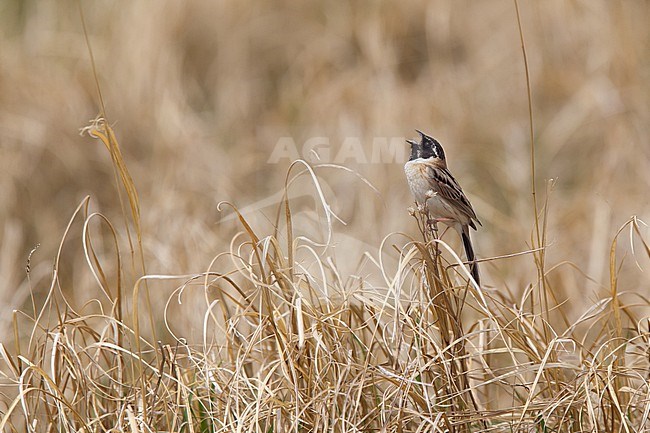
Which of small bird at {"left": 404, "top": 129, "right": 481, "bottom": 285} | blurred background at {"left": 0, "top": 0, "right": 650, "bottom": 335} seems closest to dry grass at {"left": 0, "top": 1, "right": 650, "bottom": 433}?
blurred background at {"left": 0, "top": 0, "right": 650, "bottom": 335}

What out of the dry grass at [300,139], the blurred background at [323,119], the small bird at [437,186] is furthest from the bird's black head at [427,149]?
the blurred background at [323,119]

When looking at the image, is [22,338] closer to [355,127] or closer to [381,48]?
[355,127]

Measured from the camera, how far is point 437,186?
2.55 metres

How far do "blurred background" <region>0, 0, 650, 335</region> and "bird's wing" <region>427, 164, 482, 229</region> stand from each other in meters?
2.64

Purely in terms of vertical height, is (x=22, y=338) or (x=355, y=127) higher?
(x=355, y=127)

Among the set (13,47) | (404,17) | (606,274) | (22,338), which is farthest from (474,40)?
(22,338)

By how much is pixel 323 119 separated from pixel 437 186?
Result: 13.9 feet

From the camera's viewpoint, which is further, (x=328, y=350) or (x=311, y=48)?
(x=311, y=48)

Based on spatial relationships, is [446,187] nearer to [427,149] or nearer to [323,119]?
[427,149]

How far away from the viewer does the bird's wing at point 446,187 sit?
101 inches

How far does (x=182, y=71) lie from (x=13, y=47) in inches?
52.4

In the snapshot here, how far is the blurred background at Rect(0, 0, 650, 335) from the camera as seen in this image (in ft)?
19.0

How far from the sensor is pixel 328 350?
2494 millimetres

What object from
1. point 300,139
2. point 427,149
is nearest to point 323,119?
point 300,139
